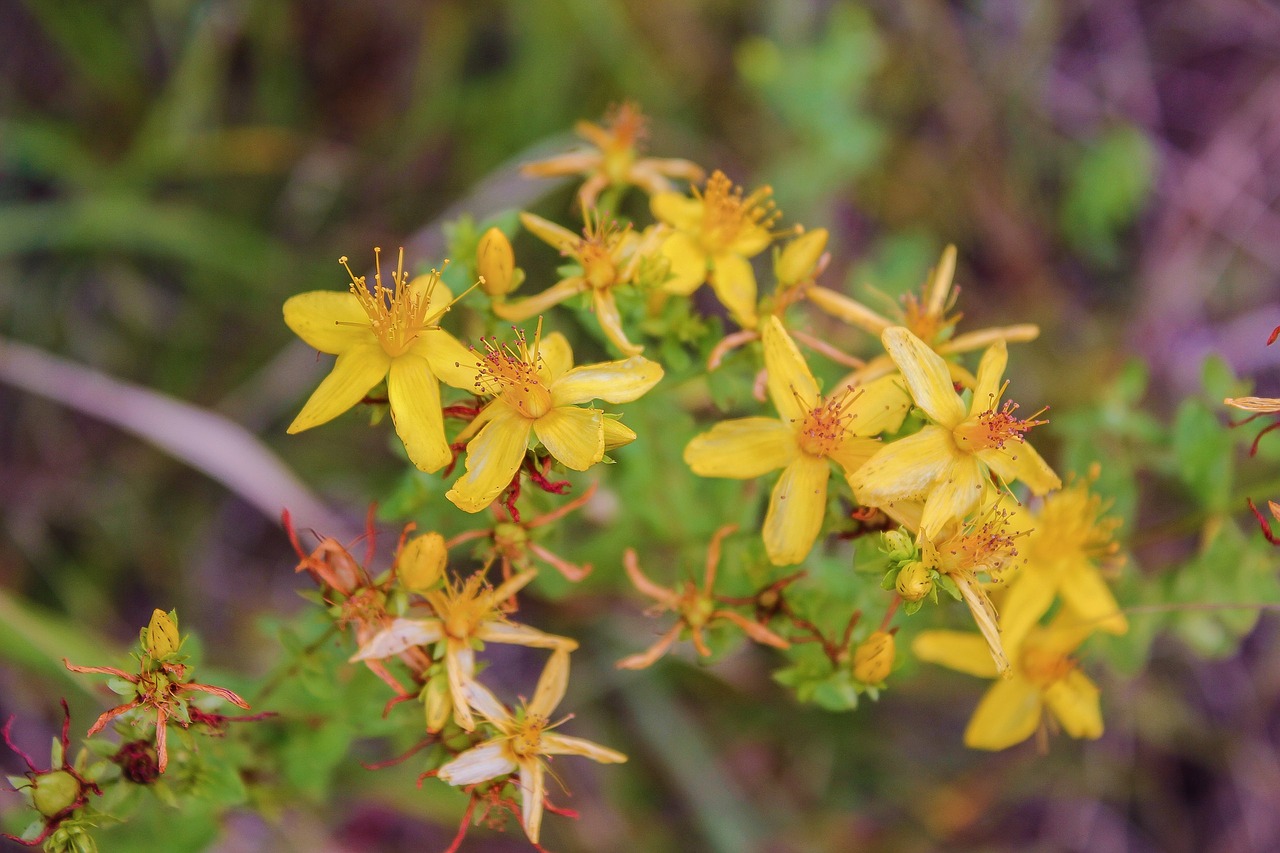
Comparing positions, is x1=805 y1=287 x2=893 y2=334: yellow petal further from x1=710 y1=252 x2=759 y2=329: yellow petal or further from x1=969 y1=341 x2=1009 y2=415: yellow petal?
x1=969 y1=341 x2=1009 y2=415: yellow petal

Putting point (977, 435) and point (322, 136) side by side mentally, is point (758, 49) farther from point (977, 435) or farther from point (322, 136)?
point (977, 435)

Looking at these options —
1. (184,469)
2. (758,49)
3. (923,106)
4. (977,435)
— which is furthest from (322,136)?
(977,435)

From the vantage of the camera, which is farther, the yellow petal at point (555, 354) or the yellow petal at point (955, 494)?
the yellow petal at point (555, 354)

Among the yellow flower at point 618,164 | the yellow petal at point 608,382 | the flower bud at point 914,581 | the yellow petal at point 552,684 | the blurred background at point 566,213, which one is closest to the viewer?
the flower bud at point 914,581

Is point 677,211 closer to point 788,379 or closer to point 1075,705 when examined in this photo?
point 788,379

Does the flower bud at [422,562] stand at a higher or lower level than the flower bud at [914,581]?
higher

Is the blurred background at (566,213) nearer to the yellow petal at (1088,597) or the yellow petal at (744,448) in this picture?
the yellow petal at (1088,597)

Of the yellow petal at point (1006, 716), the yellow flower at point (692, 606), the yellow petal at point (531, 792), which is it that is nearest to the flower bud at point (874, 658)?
the yellow flower at point (692, 606)

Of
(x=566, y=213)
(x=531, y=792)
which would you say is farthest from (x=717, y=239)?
(x=566, y=213)
